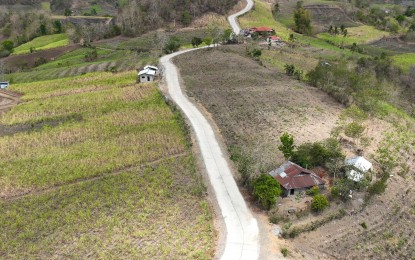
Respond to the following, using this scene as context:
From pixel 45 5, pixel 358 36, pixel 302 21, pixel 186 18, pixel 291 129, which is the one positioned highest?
pixel 186 18

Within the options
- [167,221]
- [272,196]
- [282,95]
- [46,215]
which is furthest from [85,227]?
[282,95]

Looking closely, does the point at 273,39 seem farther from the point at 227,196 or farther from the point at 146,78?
the point at 227,196

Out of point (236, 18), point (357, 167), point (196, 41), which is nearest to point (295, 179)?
point (357, 167)

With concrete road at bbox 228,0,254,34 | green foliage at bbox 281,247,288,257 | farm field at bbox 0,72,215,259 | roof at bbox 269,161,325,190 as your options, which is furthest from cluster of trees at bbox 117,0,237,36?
green foliage at bbox 281,247,288,257

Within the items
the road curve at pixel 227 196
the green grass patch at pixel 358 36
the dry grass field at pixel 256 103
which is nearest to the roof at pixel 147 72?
the dry grass field at pixel 256 103

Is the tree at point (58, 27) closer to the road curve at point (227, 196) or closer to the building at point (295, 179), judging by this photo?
the road curve at point (227, 196)

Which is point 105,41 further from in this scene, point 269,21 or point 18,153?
point 18,153
